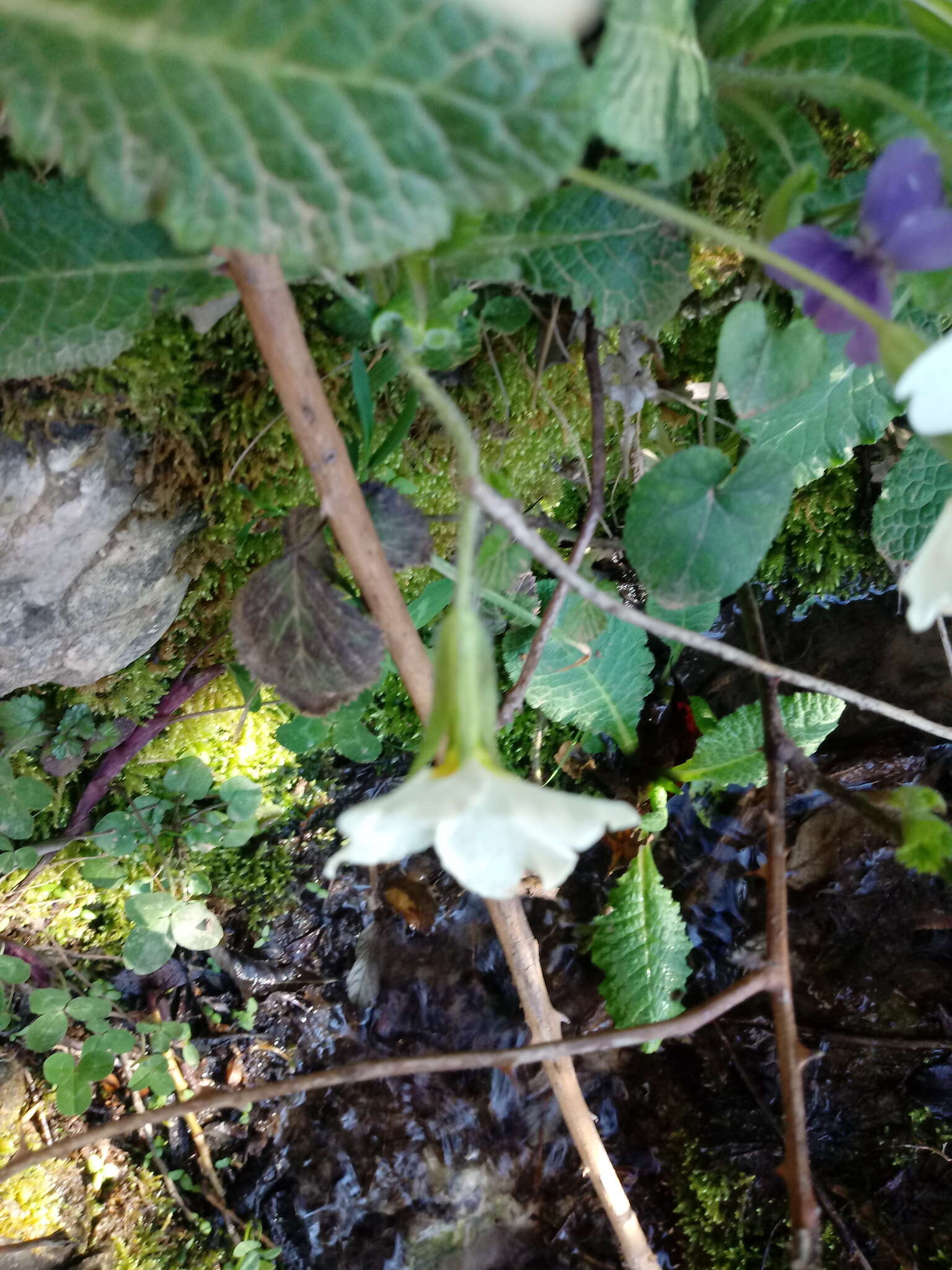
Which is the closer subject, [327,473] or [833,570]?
[327,473]

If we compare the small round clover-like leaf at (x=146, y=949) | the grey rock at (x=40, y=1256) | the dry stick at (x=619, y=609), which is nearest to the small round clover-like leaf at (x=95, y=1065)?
the small round clover-like leaf at (x=146, y=949)

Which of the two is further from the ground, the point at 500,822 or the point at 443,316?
the point at 443,316

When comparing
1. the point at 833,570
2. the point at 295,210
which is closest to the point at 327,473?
the point at 295,210

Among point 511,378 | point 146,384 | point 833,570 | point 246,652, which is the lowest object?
point 833,570

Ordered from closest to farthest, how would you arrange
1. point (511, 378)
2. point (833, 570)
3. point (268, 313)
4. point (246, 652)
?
1. point (268, 313)
2. point (246, 652)
3. point (511, 378)
4. point (833, 570)

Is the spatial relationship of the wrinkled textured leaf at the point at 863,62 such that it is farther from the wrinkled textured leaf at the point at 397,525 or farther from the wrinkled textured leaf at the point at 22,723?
the wrinkled textured leaf at the point at 22,723

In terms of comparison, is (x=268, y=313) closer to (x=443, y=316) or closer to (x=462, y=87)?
(x=443, y=316)

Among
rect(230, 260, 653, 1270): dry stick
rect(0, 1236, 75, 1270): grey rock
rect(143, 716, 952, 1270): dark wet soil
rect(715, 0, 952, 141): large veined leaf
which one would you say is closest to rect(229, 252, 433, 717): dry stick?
rect(230, 260, 653, 1270): dry stick
